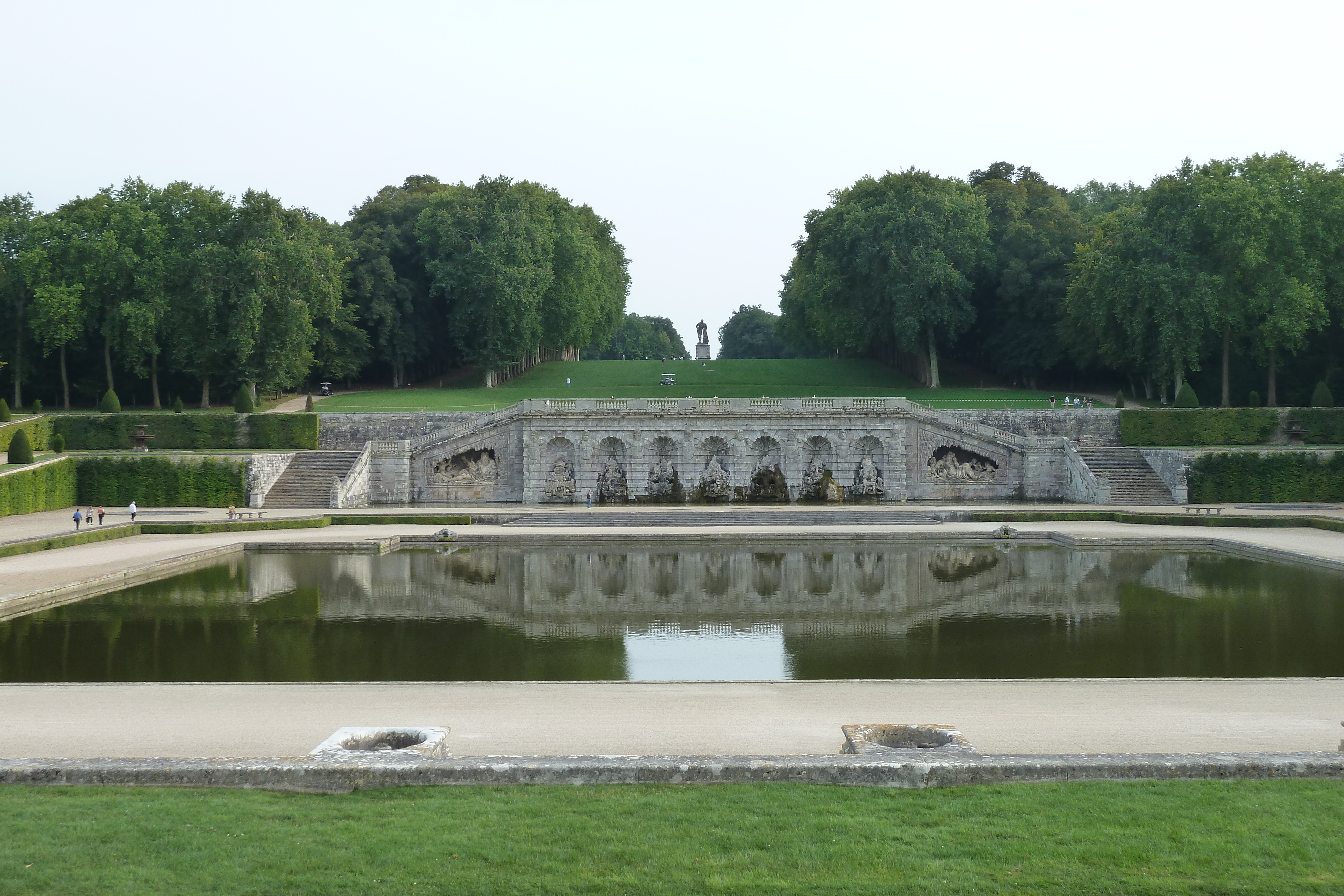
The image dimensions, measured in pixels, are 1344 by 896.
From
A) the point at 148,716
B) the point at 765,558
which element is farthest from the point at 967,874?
the point at 765,558

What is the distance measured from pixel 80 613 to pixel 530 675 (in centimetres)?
1097

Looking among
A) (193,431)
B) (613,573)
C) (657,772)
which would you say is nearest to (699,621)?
(613,573)

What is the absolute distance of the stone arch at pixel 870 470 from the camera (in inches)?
1816

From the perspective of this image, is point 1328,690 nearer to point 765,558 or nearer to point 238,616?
point 765,558

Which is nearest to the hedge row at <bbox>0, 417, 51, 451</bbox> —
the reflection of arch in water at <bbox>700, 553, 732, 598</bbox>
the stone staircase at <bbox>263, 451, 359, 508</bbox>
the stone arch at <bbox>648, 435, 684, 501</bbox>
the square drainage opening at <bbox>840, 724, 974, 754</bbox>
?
the stone staircase at <bbox>263, 451, 359, 508</bbox>

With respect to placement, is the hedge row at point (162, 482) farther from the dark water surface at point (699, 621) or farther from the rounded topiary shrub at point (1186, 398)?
the rounded topiary shrub at point (1186, 398)

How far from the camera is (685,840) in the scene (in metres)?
8.55

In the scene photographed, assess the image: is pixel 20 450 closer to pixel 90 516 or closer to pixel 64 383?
pixel 90 516

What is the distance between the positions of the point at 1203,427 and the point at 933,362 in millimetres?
18053

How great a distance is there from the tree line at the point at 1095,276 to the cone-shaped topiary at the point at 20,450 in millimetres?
40921

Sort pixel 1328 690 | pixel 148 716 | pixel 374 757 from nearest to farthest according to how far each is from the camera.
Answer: pixel 374 757, pixel 148 716, pixel 1328 690

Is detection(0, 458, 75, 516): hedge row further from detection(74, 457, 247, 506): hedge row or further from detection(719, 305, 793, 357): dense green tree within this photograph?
detection(719, 305, 793, 357): dense green tree

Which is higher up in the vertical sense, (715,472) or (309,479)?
(309,479)

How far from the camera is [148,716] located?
13625mm
